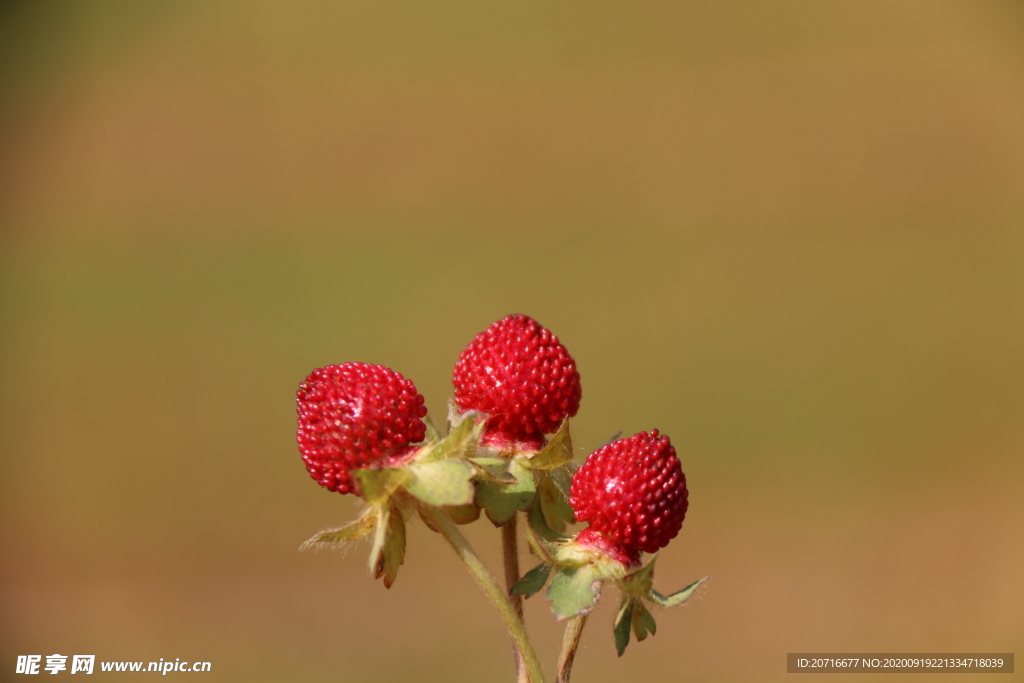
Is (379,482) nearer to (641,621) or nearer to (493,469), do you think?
(493,469)

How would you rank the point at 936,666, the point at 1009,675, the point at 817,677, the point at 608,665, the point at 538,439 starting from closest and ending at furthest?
the point at 538,439 < the point at 936,666 < the point at 1009,675 < the point at 817,677 < the point at 608,665

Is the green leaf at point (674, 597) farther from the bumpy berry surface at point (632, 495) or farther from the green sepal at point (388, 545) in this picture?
the green sepal at point (388, 545)

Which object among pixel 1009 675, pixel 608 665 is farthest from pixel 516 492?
pixel 608 665

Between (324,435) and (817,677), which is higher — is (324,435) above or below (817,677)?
above

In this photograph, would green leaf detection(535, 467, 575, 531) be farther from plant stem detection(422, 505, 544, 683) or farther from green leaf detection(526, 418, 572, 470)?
plant stem detection(422, 505, 544, 683)

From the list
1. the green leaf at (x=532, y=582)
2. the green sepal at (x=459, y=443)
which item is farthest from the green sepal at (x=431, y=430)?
the green leaf at (x=532, y=582)

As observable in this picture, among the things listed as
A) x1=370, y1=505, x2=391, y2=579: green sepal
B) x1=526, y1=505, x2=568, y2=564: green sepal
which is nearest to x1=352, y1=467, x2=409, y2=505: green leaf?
x1=370, y1=505, x2=391, y2=579: green sepal

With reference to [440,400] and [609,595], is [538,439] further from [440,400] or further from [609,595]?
[440,400]
